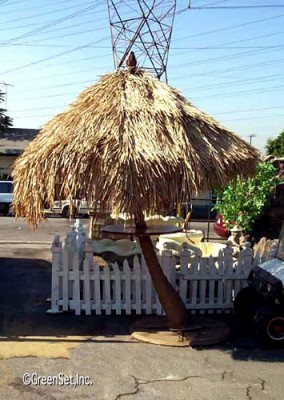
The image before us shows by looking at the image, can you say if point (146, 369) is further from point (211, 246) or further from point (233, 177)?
point (211, 246)

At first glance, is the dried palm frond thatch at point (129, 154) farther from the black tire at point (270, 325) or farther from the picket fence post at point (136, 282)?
the black tire at point (270, 325)

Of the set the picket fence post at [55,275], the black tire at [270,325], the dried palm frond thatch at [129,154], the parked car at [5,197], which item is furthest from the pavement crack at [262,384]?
the parked car at [5,197]

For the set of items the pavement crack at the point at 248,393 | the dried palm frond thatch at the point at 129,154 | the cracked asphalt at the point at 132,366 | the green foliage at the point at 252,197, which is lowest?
the cracked asphalt at the point at 132,366

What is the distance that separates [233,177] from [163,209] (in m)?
1.01

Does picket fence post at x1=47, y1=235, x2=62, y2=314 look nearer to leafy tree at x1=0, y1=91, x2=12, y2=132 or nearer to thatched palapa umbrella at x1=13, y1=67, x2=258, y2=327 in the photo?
thatched palapa umbrella at x1=13, y1=67, x2=258, y2=327

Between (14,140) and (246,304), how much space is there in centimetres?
3507

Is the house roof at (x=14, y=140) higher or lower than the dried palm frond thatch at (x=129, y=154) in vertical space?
higher

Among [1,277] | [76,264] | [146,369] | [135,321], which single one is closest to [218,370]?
[146,369]

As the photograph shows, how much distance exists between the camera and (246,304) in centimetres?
652

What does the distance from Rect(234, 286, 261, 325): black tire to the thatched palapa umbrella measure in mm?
811

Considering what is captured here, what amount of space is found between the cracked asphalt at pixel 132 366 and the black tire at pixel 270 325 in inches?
5.1

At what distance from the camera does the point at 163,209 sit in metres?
5.67

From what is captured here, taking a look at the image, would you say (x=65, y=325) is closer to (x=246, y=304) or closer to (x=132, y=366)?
(x=132, y=366)

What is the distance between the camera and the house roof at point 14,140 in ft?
119
